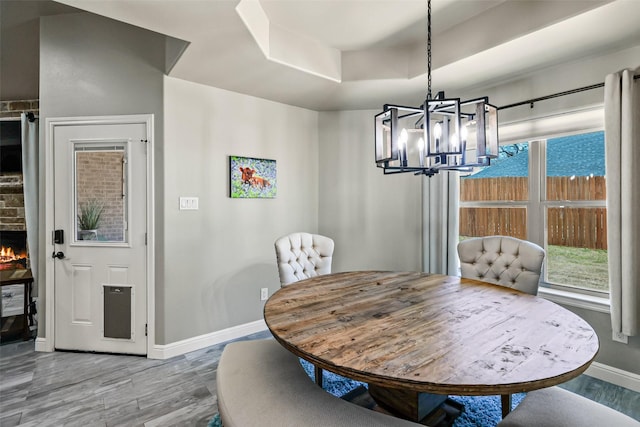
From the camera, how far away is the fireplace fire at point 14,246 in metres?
3.82

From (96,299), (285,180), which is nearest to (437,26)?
(285,180)

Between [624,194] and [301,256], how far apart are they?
232 centimetres

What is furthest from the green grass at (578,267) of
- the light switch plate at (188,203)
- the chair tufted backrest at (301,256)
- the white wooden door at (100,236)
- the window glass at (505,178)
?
the white wooden door at (100,236)

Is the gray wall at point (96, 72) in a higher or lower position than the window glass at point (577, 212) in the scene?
higher

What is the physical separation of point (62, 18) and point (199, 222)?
7.07 ft

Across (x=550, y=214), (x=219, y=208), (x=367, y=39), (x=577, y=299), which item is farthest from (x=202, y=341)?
(x=550, y=214)

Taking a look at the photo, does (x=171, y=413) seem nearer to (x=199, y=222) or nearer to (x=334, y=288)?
(x=334, y=288)

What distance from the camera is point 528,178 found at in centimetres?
285

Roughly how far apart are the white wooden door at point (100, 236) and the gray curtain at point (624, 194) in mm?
3591

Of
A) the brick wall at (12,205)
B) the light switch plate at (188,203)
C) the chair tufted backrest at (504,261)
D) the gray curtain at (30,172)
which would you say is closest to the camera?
the chair tufted backrest at (504,261)

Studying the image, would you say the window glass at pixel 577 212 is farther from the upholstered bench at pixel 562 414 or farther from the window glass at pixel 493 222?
the upholstered bench at pixel 562 414

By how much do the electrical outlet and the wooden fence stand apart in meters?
0.64

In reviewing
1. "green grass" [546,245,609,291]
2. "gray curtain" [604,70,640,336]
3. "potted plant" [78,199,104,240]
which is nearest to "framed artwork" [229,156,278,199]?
"potted plant" [78,199,104,240]

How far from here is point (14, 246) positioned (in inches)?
152
